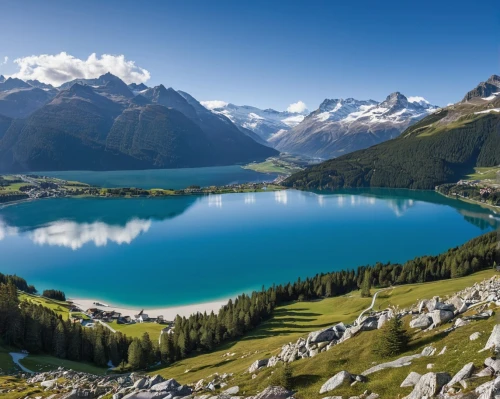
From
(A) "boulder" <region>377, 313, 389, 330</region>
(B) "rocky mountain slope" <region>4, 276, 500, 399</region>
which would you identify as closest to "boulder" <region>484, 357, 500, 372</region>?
(B) "rocky mountain slope" <region>4, 276, 500, 399</region>

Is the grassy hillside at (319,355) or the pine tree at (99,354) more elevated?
the grassy hillside at (319,355)

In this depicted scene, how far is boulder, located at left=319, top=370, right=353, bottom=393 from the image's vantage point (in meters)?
21.4

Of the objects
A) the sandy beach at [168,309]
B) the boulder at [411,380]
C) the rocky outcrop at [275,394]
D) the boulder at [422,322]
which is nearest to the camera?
the boulder at [411,380]

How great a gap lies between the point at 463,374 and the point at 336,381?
7541mm

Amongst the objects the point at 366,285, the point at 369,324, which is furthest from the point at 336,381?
the point at 366,285

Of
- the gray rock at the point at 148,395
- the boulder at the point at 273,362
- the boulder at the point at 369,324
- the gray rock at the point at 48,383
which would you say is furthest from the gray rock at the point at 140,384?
the boulder at the point at 369,324

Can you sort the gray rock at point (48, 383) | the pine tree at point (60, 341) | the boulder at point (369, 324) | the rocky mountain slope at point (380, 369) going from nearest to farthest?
1. the rocky mountain slope at point (380, 369)
2. the boulder at point (369, 324)
3. the gray rock at point (48, 383)
4. the pine tree at point (60, 341)

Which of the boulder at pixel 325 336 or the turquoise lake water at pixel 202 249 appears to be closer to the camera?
the boulder at pixel 325 336

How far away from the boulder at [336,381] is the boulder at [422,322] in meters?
9.46

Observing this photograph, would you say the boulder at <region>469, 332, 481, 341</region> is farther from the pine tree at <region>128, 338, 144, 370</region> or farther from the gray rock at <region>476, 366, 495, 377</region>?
the pine tree at <region>128, 338, 144, 370</region>

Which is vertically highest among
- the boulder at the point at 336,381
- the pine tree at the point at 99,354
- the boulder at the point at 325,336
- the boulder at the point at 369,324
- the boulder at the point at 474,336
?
the boulder at the point at 474,336

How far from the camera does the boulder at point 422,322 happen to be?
28.1 meters

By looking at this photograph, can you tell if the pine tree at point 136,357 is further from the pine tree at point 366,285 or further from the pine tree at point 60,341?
the pine tree at point 366,285

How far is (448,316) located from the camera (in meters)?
27.7
